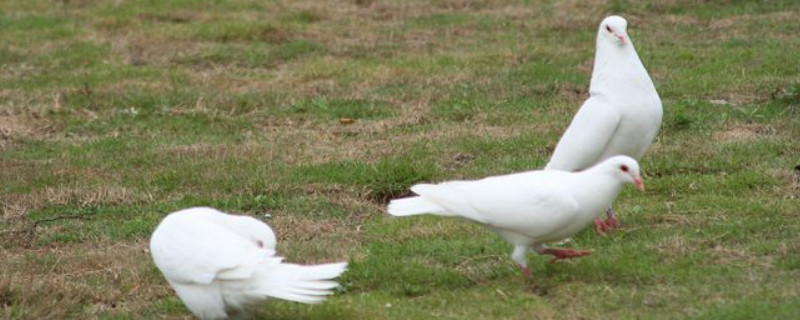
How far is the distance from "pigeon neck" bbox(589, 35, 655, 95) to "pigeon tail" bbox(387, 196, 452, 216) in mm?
1745

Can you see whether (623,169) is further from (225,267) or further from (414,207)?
(225,267)

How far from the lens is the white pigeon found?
650cm

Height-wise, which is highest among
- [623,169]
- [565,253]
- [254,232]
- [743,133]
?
[623,169]

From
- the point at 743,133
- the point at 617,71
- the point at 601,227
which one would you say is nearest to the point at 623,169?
the point at 601,227

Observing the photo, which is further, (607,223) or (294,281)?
(607,223)

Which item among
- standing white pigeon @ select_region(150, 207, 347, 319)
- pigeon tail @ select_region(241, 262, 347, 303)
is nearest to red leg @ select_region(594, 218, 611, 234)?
standing white pigeon @ select_region(150, 207, 347, 319)

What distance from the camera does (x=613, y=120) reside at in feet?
25.5

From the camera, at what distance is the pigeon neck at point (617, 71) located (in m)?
7.91

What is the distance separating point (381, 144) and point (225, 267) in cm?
491

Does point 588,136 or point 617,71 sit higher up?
point 617,71

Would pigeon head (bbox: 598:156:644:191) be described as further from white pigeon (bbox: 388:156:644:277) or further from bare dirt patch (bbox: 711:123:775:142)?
bare dirt patch (bbox: 711:123:775:142)

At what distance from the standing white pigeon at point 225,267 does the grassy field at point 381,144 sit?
1.56ft

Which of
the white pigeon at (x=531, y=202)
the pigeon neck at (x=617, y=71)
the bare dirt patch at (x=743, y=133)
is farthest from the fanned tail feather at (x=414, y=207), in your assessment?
the bare dirt patch at (x=743, y=133)

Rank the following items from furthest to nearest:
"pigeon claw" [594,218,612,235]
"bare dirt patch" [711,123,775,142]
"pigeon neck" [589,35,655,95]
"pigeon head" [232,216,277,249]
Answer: "bare dirt patch" [711,123,775,142] < "pigeon neck" [589,35,655,95] < "pigeon claw" [594,218,612,235] < "pigeon head" [232,216,277,249]
